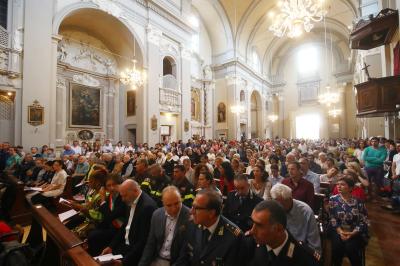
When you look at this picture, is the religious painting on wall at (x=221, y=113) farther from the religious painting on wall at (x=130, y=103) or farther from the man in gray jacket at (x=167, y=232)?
the man in gray jacket at (x=167, y=232)

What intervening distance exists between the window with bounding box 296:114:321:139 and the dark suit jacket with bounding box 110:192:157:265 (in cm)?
2400

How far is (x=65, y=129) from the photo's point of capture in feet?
34.3

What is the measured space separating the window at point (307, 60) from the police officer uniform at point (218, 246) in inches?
994

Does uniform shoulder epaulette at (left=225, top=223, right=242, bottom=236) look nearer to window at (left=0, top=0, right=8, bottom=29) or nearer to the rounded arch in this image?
the rounded arch

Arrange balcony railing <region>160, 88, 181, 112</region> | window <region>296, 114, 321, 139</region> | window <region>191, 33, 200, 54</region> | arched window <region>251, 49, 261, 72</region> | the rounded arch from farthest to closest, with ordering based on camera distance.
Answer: window <region>296, 114, 321, 139</region>
arched window <region>251, 49, 261, 72</region>
window <region>191, 33, 200, 54</region>
balcony railing <region>160, 88, 181, 112</region>
the rounded arch

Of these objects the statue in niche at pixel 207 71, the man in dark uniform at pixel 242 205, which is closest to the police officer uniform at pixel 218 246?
the man in dark uniform at pixel 242 205

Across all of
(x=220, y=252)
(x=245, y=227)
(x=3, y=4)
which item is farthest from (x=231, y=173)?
(x=3, y=4)

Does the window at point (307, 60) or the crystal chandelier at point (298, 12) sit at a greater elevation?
the window at point (307, 60)

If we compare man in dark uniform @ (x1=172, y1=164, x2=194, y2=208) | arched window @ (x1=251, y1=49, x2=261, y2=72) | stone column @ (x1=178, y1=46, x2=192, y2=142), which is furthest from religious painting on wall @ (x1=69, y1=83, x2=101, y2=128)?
arched window @ (x1=251, y1=49, x2=261, y2=72)

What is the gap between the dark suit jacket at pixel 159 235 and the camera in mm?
2127

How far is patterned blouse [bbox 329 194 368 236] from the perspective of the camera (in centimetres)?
259

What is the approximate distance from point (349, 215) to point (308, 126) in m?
23.3

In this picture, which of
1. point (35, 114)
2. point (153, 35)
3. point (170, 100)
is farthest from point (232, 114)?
point (35, 114)

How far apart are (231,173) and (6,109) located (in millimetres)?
7897
